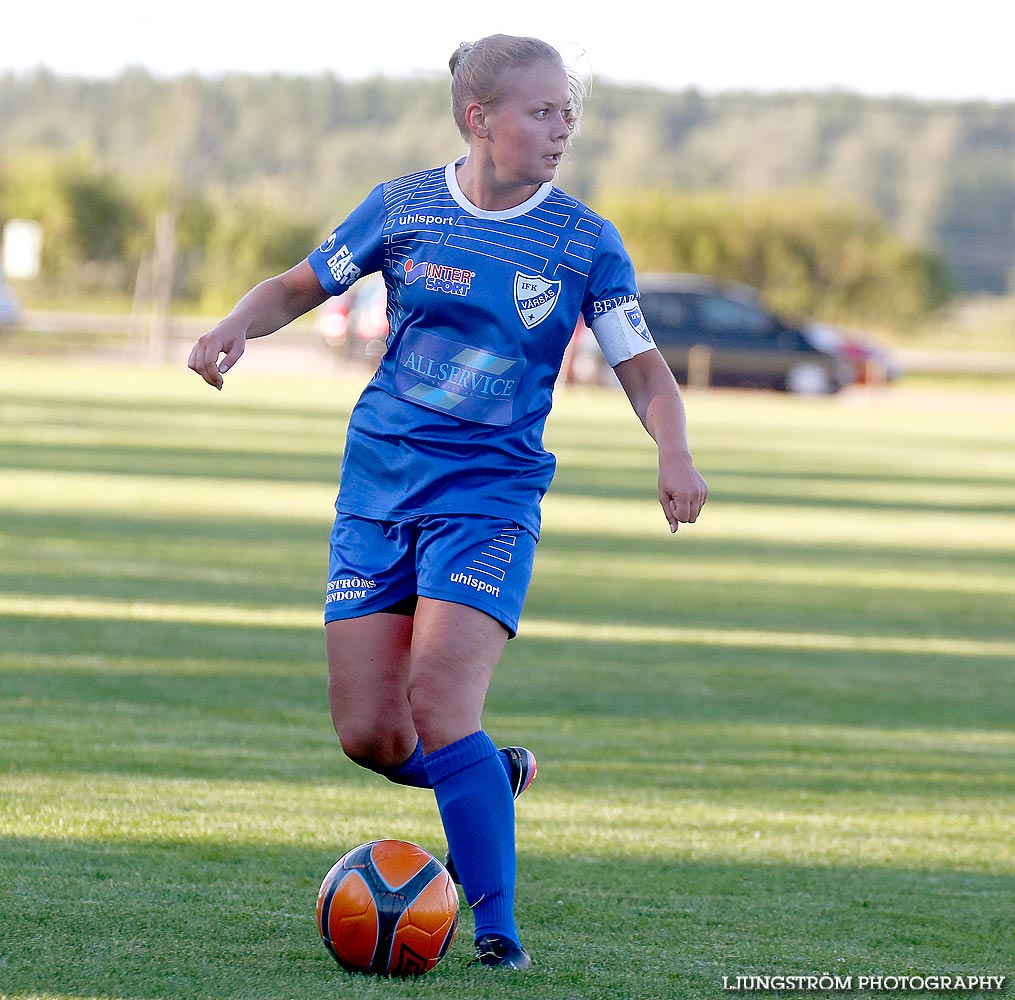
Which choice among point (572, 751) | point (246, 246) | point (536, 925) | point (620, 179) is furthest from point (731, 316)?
point (620, 179)

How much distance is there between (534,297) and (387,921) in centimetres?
144

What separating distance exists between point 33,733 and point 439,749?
286 centimetres

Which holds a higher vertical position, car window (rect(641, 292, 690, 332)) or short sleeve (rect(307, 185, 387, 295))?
car window (rect(641, 292, 690, 332))

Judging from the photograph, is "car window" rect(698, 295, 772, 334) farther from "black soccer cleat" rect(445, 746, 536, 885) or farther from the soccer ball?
the soccer ball

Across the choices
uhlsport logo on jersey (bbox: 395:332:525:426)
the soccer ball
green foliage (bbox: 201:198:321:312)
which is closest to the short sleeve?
uhlsport logo on jersey (bbox: 395:332:525:426)

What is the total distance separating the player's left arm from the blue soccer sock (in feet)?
2.27

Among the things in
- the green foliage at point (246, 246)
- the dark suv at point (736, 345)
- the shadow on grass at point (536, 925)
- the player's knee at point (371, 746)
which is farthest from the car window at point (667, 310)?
the green foliage at point (246, 246)

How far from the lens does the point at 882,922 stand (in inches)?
Result: 188

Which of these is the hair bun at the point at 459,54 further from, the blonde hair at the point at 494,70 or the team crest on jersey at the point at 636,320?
the team crest on jersey at the point at 636,320

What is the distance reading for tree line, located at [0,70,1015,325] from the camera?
69062mm

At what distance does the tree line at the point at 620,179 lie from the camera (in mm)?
69062

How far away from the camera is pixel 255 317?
4.43 metres

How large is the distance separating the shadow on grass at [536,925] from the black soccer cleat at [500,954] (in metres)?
0.06

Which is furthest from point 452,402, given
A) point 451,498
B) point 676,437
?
point 676,437
